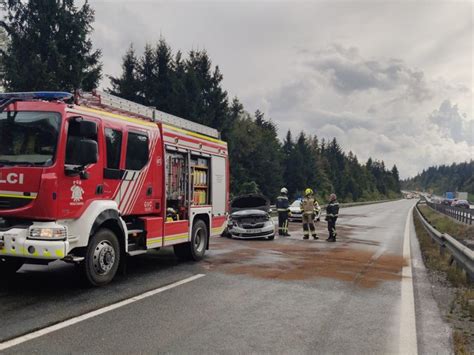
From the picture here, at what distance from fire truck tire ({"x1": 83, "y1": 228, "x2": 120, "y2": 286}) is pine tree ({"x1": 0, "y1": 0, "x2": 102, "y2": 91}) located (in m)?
17.2

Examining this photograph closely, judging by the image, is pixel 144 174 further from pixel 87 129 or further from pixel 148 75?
pixel 148 75

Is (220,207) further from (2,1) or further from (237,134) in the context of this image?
(237,134)

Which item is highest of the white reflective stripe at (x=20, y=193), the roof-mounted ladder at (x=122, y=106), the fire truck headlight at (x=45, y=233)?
the roof-mounted ladder at (x=122, y=106)

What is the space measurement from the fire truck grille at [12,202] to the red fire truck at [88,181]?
0.04 feet

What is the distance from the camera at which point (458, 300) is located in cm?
666

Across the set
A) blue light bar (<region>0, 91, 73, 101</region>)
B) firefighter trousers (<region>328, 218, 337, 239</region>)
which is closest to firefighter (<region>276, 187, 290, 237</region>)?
firefighter trousers (<region>328, 218, 337, 239</region>)

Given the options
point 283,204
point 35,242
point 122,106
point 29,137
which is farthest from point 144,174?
point 283,204

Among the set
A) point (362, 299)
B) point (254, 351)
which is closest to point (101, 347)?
point (254, 351)

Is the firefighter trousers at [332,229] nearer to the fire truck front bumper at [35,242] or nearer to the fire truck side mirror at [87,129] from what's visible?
the fire truck side mirror at [87,129]

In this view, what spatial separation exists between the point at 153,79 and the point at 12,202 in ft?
107

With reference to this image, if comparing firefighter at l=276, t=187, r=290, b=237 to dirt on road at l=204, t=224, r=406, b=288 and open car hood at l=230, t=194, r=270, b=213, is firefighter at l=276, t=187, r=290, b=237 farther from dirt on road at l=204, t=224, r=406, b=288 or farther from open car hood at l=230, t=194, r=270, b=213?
dirt on road at l=204, t=224, r=406, b=288

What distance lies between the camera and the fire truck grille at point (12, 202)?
5941mm

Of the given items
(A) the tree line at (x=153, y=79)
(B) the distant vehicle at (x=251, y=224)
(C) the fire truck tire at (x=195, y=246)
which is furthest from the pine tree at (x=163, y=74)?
(C) the fire truck tire at (x=195, y=246)

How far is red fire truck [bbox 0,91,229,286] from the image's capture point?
5.95 m
